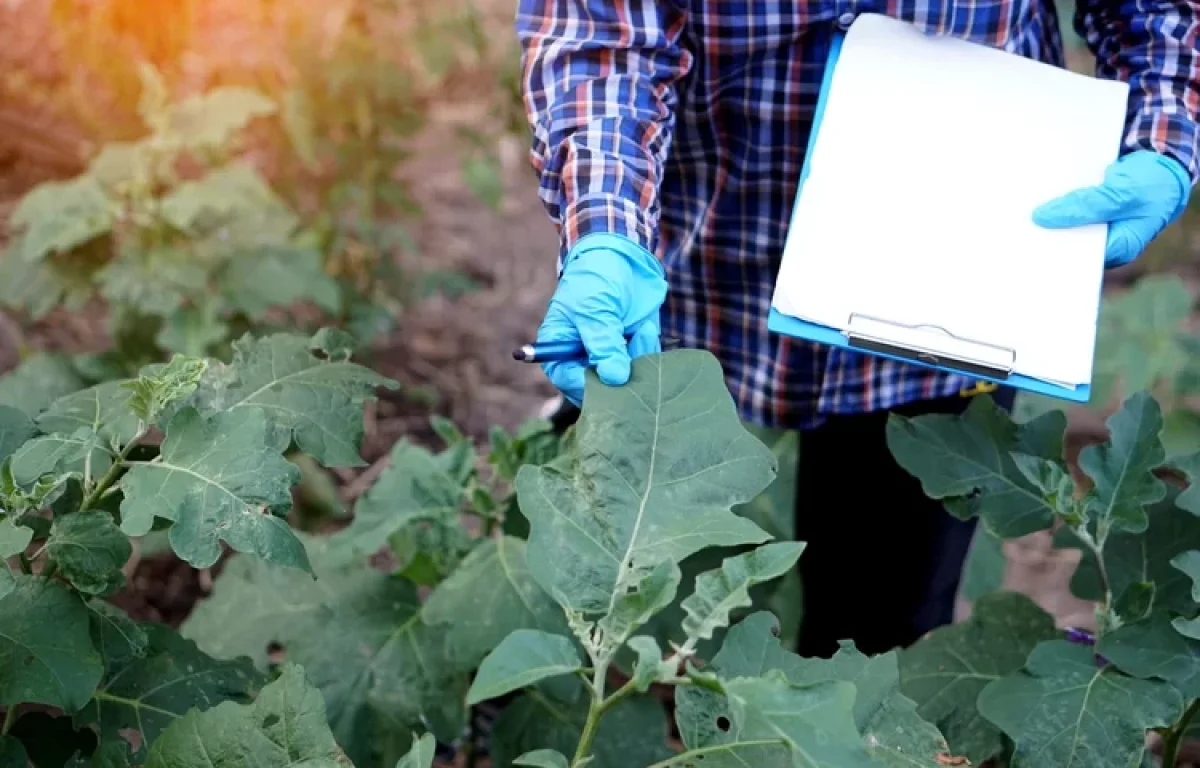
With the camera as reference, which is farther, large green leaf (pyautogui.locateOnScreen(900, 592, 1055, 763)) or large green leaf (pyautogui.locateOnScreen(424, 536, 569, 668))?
large green leaf (pyautogui.locateOnScreen(424, 536, 569, 668))

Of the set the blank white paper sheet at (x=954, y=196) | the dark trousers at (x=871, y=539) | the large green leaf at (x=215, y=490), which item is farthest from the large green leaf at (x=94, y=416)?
the dark trousers at (x=871, y=539)

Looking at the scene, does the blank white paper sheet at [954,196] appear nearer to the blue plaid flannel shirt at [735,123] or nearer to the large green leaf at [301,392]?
the blue plaid flannel shirt at [735,123]

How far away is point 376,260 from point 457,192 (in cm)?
97

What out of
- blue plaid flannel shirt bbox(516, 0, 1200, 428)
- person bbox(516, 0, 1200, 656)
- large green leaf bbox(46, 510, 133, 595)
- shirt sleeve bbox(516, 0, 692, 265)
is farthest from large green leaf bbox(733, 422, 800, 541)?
large green leaf bbox(46, 510, 133, 595)

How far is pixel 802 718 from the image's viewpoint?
3.48 ft

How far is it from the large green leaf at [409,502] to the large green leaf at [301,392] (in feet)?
1.15

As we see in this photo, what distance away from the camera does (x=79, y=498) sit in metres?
1.39

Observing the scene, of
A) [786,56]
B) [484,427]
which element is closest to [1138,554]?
[786,56]

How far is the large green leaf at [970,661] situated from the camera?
1545 millimetres

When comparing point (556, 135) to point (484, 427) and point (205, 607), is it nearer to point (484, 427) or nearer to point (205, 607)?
point (205, 607)

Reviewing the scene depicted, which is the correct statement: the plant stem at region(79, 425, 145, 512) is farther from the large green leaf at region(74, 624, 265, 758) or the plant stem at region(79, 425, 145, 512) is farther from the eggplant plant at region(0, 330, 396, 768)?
the large green leaf at region(74, 624, 265, 758)

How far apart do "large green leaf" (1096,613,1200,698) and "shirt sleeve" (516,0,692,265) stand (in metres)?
0.75

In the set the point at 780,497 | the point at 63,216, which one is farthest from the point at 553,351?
the point at 63,216

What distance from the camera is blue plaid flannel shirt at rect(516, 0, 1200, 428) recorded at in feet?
4.99
